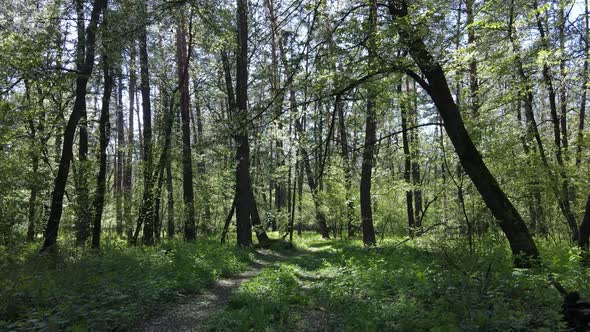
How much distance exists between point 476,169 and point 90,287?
7063mm

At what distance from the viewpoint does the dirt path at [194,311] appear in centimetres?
532

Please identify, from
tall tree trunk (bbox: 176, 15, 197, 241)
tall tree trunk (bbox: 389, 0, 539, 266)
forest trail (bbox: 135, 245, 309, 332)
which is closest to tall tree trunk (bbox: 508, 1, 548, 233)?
tall tree trunk (bbox: 389, 0, 539, 266)

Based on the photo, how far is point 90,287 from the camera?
20.1ft

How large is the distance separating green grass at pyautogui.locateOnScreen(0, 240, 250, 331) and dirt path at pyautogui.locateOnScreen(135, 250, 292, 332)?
22cm

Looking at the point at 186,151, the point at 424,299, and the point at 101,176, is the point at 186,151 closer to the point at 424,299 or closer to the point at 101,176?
the point at 101,176

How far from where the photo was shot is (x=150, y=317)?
5746mm

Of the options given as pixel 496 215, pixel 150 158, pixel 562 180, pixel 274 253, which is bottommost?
pixel 274 253

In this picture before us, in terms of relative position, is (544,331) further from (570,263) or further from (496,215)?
(570,263)

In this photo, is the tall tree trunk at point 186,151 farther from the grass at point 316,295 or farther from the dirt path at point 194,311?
the dirt path at point 194,311

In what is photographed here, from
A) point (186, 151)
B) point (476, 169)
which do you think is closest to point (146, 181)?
point (186, 151)

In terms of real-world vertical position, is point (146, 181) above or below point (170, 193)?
above

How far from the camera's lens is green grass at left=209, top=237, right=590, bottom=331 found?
4.31m

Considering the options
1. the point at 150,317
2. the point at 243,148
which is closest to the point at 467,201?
the point at 243,148

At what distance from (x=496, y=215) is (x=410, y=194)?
1388 cm
